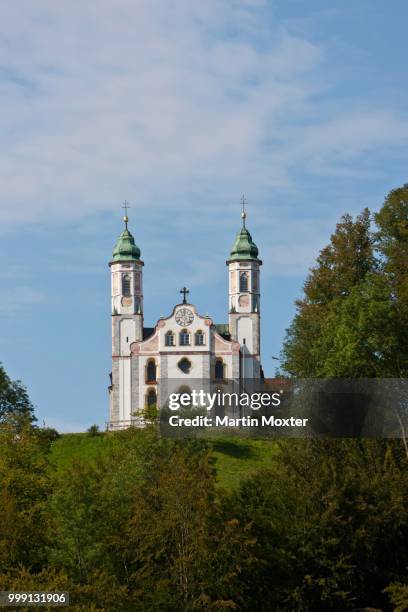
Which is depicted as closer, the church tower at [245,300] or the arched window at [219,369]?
the arched window at [219,369]

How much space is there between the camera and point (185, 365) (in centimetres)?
10069

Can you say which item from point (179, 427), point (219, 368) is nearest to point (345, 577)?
point (179, 427)

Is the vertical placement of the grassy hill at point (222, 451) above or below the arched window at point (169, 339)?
below

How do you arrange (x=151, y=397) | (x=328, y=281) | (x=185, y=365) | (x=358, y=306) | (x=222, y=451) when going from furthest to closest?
(x=185, y=365) → (x=151, y=397) → (x=222, y=451) → (x=328, y=281) → (x=358, y=306)

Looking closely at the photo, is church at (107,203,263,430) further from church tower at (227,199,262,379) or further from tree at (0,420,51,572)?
tree at (0,420,51,572)

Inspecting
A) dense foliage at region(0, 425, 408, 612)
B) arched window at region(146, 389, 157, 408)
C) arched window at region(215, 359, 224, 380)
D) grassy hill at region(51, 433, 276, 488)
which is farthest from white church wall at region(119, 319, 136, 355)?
dense foliage at region(0, 425, 408, 612)

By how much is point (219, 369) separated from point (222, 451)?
2536 cm

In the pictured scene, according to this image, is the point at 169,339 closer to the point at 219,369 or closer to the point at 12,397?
the point at 219,369

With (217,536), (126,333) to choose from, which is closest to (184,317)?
(126,333)

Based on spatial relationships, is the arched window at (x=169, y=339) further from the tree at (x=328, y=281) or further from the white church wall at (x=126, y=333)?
the tree at (x=328, y=281)

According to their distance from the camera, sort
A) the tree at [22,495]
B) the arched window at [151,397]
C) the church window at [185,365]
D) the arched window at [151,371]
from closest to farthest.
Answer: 1. the tree at [22,495]
2. the arched window at [151,397]
3. the church window at [185,365]
4. the arched window at [151,371]

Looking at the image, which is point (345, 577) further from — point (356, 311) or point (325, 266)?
point (325, 266)

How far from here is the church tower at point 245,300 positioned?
337 feet

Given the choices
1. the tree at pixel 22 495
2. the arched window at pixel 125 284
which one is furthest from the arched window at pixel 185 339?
the tree at pixel 22 495
